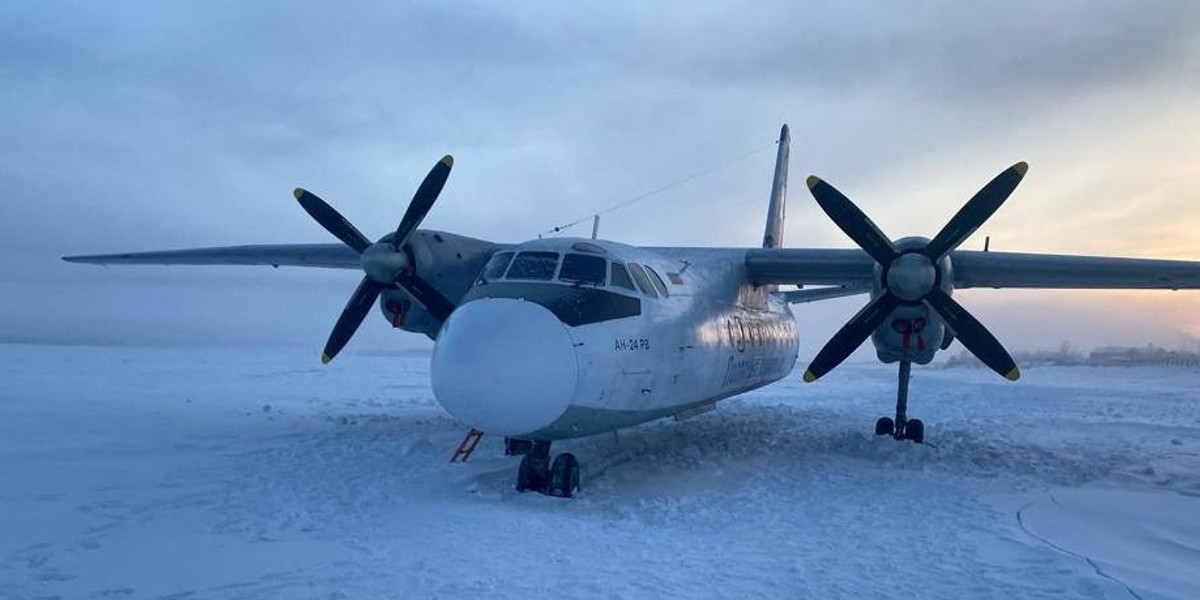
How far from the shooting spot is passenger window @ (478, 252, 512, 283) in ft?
31.5

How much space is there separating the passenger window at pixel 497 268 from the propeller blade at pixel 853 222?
5361mm

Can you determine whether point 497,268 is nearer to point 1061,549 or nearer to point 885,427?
point 1061,549

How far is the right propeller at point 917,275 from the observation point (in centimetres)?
1182

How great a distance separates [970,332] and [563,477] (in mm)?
6977

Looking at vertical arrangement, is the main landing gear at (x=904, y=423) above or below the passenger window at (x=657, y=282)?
below

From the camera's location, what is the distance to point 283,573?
540 cm

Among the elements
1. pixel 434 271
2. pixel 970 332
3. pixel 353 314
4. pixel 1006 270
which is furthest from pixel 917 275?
pixel 353 314

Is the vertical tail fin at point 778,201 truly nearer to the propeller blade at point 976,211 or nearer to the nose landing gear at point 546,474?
the propeller blade at point 976,211

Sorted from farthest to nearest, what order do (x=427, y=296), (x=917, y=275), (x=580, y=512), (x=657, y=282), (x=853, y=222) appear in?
1. (x=427, y=296)
2. (x=853, y=222)
3. (x=917, y=275)
4. (x=657, y=282)
5. (x=580, y=512)

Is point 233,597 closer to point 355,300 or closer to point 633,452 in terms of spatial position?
point 633,452

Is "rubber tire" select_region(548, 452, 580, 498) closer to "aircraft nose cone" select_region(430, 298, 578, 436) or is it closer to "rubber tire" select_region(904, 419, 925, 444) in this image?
"aircraft nose cone" select_region(430, 298, 578, 436)

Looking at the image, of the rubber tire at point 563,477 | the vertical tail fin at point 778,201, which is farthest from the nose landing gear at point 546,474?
the vertical tail fin at point 778,201

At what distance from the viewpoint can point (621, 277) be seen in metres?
9.87

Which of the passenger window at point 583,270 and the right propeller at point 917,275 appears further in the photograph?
the right propeller at point 917,275
